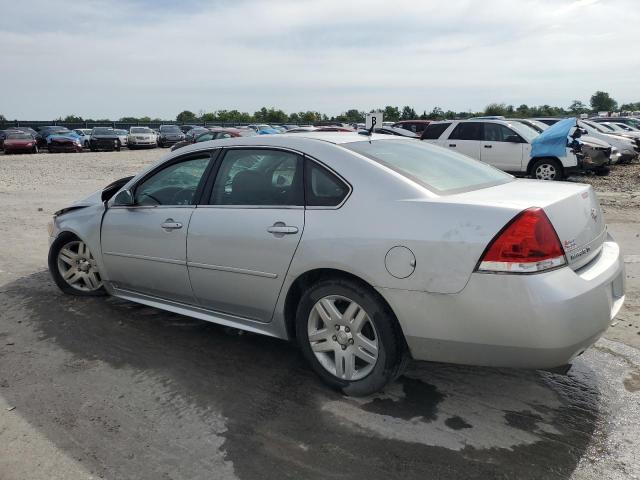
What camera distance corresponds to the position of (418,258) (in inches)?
113

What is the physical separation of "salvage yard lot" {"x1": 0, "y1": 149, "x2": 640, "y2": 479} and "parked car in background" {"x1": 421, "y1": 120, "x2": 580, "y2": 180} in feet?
30.9

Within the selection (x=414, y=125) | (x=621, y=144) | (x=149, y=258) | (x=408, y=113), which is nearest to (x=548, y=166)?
(x=621, y=144)

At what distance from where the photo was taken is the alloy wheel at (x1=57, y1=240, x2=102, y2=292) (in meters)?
4.95

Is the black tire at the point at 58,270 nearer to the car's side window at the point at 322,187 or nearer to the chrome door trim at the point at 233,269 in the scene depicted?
the chrome door trim at the point at 233,269

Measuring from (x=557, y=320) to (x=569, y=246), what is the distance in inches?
17.3

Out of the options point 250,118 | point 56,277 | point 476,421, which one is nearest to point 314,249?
point 476,421

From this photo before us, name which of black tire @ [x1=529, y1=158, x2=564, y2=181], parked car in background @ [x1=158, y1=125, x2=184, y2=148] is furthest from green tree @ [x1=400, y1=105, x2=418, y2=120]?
black tire @ [x1=529, y1=158, x2=564, y2=181]

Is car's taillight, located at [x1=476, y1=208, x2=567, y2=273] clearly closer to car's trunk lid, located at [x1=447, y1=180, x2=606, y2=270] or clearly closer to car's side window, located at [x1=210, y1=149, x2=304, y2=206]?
car's trunk lid, located at [x1=447, y1=180, x2=606, y2=270]

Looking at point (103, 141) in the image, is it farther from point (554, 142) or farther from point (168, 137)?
point (554, 142)

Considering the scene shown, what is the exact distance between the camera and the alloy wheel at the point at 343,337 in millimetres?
3158

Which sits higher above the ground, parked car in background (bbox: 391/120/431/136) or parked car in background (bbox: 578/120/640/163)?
parked car in background (bbox: 391/120/431/136)

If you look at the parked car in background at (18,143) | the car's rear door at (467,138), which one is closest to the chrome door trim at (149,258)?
the car's rear door at (467,138)

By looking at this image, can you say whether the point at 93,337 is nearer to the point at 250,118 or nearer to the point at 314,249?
the point at 314,249

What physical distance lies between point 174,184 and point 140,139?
101ft
